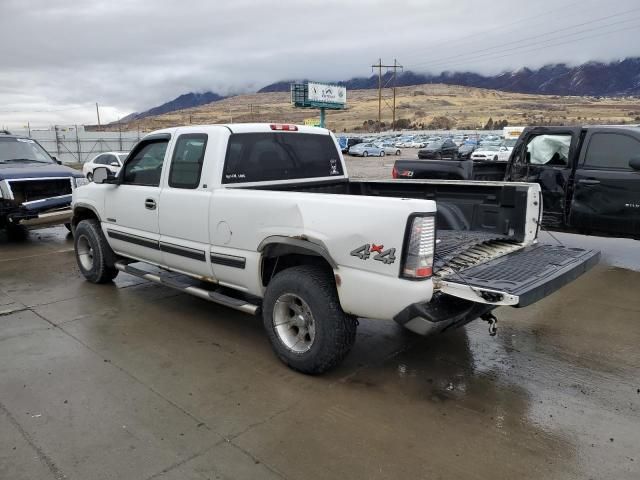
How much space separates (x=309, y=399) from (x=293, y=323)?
24.3 inches

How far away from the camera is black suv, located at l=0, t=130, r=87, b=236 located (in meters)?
8.66

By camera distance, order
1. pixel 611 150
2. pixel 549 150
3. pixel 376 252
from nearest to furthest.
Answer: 1. pixel 376 252
2. pixel 611 150
3. pixel 549 150

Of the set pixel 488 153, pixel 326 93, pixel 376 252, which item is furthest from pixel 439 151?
pixel 326 93

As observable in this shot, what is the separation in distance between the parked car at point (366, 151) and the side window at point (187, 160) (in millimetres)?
46047

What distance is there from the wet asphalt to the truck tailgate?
839 mm

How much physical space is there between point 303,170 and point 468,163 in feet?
14.2

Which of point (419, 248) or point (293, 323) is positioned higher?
point (419, 248)

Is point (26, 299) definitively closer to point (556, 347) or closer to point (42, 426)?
point (42, 426)

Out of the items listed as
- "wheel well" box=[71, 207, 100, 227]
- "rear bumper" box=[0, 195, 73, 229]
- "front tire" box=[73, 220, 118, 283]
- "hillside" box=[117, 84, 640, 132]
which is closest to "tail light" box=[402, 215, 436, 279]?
"front tire" box=[73, 220, 118, 283]

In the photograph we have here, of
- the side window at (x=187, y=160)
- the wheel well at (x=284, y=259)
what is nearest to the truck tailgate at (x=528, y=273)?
the wheel well at (x=284, y=259)

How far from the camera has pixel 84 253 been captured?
6.54 metres

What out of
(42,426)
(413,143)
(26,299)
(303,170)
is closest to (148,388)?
(42,426)

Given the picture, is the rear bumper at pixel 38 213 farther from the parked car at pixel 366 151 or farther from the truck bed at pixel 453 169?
the parked car at pixel 366 151

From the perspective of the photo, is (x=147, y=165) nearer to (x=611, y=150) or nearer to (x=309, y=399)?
(x=309, y=399)
